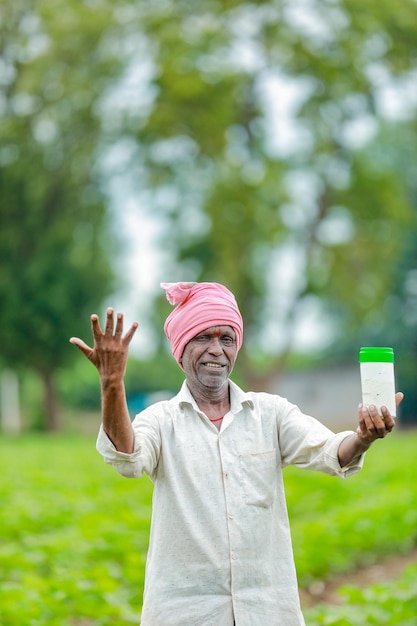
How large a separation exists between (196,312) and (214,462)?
512 mm

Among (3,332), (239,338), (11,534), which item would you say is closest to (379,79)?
(3,332)

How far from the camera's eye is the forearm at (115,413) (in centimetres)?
333

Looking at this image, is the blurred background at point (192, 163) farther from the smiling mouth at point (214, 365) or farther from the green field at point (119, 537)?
the smiling mouth at point (214, 365)

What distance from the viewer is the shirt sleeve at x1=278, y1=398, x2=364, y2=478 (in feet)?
11.5

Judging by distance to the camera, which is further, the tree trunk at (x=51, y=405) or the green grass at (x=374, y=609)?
the tree trunk at (x=51, y=405)

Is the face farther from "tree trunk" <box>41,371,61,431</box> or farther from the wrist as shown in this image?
"tree trunk" <box>41,371,61,431</box>

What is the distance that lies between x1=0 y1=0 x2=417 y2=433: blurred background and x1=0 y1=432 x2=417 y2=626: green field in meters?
13.3

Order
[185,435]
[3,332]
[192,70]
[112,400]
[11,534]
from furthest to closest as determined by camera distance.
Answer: [3,332]
[192,70]
[11,534]
[185,435]
[112,400]

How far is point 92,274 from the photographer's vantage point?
3369 centimetres

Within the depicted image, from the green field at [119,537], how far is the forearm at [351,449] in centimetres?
308

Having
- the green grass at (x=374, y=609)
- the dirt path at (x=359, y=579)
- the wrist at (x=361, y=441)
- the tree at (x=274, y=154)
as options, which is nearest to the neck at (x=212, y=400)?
the wrist at (x=361, y=441)

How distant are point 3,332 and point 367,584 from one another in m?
25.6

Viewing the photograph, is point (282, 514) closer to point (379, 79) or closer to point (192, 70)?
point (192, 70)

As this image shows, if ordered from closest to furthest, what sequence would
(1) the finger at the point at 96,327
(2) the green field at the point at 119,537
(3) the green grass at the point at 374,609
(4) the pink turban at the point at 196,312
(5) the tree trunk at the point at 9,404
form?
1. (1) the finger at the point at 96,327
2. (4) the pink turban at the point at 196,312
3. (3) the green grass at the point at 374,609
4. (2) the green field at the point at 119,537
5. (5) the tree trunk at the point at 9,404
